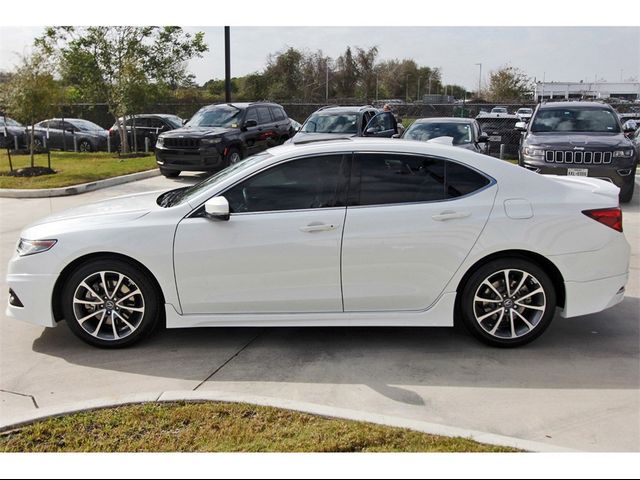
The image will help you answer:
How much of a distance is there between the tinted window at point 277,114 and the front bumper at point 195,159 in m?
3.35

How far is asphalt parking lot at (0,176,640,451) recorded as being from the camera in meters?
3.79

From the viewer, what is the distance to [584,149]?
35.7 feet

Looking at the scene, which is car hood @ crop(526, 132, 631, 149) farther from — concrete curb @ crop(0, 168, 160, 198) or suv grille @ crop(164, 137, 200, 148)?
concrete curb @ crop(0, 168, 160, 198)

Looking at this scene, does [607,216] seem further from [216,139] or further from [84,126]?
[84,126]

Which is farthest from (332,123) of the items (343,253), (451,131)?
(343,253)

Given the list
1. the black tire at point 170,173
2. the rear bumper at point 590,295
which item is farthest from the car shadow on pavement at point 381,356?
the black tire at point 170,173

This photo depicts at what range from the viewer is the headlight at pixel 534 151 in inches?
438

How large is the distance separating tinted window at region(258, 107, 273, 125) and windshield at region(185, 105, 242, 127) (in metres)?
0.77

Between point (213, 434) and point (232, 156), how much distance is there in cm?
1190

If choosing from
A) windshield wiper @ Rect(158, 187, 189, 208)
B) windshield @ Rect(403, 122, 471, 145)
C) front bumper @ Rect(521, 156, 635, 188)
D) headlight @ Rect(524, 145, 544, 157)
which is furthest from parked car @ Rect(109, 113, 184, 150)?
windshield wiper @ Rect(158, 187, 189, 208)

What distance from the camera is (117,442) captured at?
3.35 metres

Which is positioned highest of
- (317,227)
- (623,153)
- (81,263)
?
(623,153)

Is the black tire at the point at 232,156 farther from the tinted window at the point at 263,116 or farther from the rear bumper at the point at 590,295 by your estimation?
the rear bumper at the point at 590,295

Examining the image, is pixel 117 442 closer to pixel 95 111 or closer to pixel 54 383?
pixel 54 383
